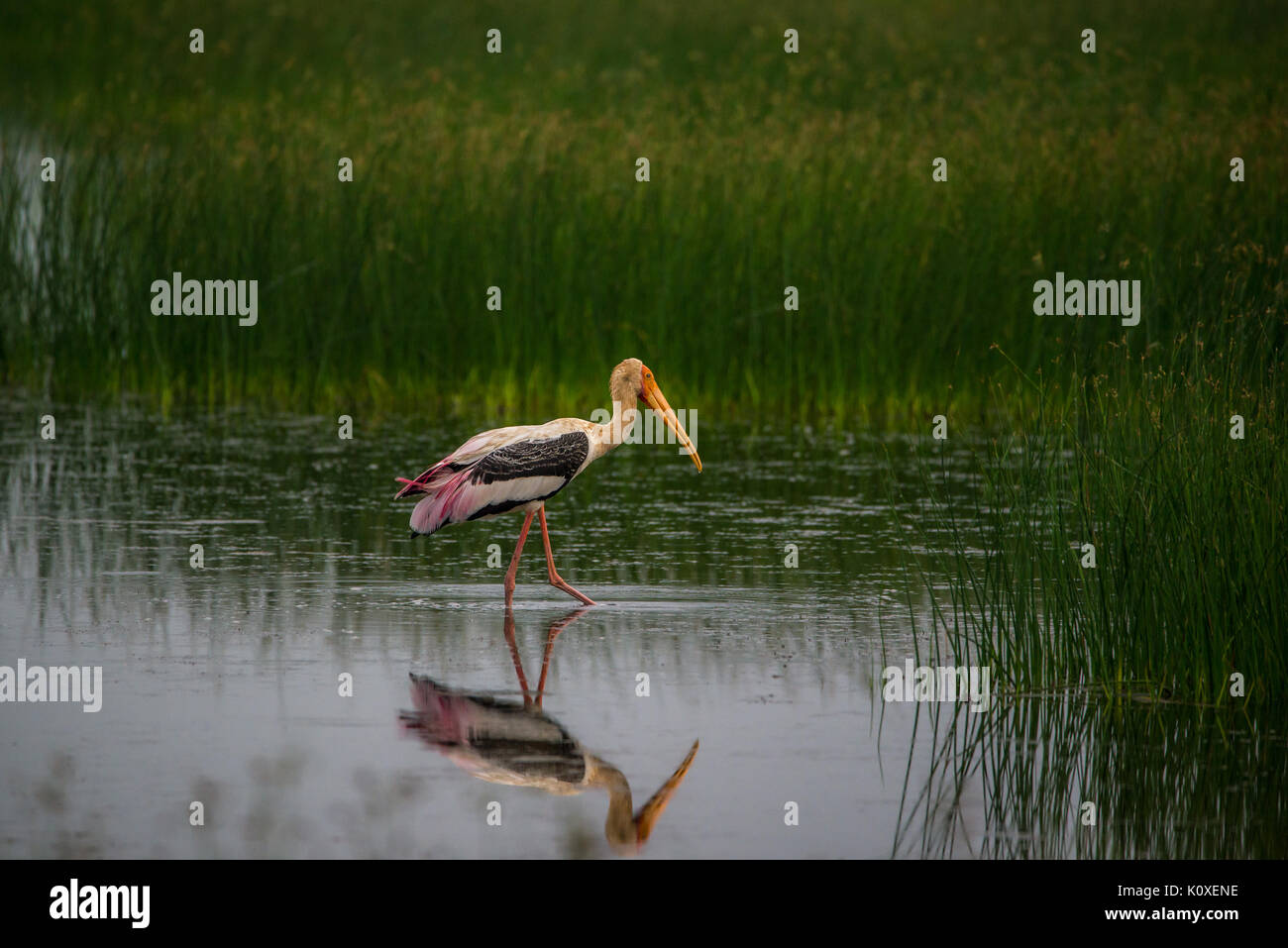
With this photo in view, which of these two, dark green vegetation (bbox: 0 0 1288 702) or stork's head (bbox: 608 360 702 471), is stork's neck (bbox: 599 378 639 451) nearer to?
stork's head (bbox: 608 360 702 471)

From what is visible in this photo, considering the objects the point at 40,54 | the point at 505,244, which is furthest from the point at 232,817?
the point at 40,54

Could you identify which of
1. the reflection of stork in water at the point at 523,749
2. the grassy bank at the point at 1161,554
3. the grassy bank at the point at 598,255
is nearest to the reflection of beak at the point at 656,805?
the reflection of stork in water at the point at 523,749

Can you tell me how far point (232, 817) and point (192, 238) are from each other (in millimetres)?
10410

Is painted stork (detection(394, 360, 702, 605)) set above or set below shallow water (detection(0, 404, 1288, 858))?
above

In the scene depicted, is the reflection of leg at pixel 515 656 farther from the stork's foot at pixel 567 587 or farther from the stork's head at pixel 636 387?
the stork's head at pixel 636 387

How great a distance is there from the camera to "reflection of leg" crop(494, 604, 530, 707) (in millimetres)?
7379

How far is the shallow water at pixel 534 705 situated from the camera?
592cm

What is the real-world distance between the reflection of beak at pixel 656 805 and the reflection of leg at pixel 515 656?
36.3 inches

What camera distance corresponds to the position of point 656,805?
609 centimetres

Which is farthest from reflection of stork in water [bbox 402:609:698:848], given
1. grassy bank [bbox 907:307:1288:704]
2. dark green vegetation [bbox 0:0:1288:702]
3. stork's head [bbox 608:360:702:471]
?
dark green vegetation [bbox 0:0:1288:702]

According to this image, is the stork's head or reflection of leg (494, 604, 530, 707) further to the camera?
the stork's head

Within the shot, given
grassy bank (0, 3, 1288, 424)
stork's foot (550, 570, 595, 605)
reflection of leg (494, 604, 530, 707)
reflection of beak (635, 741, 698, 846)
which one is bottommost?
reflection of beak (635, 741, 698, 846)

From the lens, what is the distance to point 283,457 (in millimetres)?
13375
